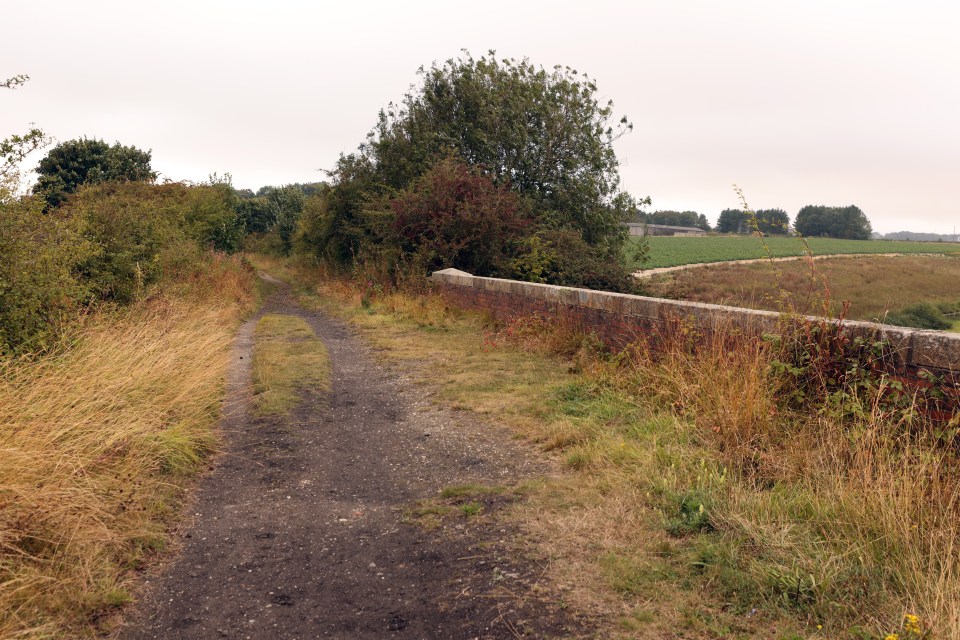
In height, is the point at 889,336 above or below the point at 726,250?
below

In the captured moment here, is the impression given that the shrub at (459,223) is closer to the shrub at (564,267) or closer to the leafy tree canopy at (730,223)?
the shrub at (564,267)

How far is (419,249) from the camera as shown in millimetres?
15852

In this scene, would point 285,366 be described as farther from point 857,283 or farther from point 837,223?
point 837,223

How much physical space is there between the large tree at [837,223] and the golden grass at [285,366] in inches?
2988

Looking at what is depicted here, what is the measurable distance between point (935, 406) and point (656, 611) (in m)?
2.57

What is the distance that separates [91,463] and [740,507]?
394 centimetres

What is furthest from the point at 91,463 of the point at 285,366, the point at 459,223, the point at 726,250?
the point at 726,250

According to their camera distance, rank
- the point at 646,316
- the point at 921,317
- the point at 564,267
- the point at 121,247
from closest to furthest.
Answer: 1. the point at 646,316
2. the point at 121,247
3. the point at 564,267
4. the point at 921,317

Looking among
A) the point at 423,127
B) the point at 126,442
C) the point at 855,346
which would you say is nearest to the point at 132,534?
the point at 126,442

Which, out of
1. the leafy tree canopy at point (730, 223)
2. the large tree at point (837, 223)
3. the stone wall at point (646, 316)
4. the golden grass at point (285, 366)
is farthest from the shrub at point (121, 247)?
the leafy tree canopy at point (730, 223)

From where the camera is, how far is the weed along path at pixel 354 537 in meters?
2.84

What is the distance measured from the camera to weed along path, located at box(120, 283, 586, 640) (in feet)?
9.32

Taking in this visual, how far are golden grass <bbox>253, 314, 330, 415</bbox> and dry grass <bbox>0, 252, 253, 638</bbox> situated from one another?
54cm

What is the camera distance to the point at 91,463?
153 inches
